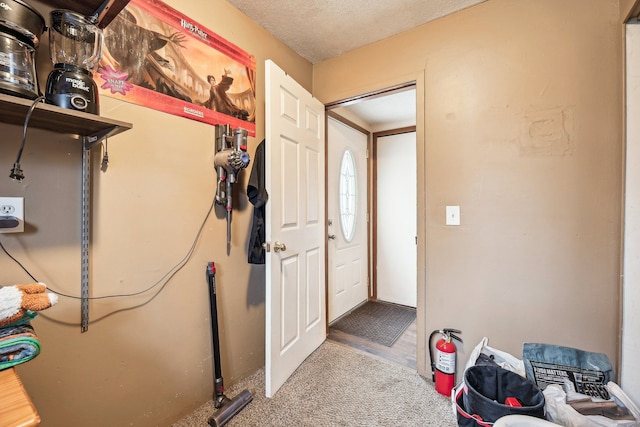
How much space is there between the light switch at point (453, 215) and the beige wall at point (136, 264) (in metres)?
1.31

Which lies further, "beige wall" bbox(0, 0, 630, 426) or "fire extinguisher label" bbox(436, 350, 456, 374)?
"fire extinguisher label" bbox(436, 350, 456, 374)

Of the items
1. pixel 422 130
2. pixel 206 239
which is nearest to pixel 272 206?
pixel 206 239

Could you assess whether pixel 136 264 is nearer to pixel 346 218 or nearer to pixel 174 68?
pixel 174 68

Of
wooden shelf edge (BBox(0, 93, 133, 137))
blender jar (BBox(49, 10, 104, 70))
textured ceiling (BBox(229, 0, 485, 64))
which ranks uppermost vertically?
textured ceiling (BBox(229, 0, 485, 64))

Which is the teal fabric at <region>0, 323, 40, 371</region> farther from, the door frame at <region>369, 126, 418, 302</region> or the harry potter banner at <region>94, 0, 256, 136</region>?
the door frame at <region>369, 126, 418, 302</region>

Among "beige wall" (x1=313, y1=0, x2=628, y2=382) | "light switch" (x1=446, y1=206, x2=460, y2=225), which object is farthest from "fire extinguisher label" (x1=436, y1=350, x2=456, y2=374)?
"light switch" (x1=446, y1=206, x2=460, y2=225)

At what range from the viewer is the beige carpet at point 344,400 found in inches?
59.2

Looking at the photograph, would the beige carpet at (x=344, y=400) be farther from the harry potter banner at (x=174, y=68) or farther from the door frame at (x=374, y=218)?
the harry potter banner at (x=174, y=68)

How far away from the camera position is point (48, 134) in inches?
41.8

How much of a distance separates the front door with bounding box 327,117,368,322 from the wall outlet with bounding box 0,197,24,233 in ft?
6.74

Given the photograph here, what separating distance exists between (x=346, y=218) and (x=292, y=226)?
1.35 metres

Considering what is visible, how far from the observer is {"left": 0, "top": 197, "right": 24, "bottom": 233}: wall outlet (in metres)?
0.96

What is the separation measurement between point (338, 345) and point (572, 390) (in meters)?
1.48

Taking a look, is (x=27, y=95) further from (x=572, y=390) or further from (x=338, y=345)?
(x=572, y=390)
